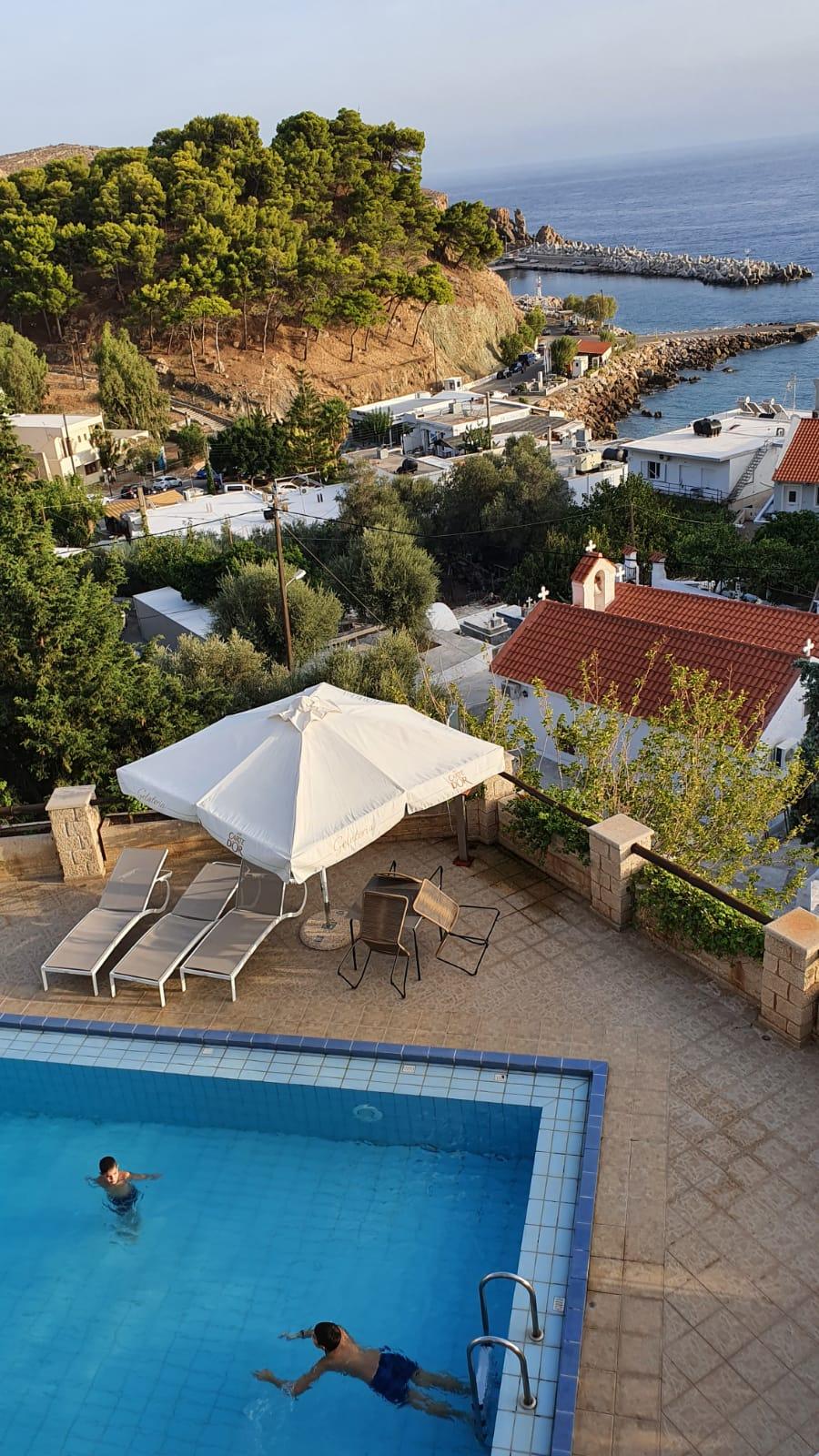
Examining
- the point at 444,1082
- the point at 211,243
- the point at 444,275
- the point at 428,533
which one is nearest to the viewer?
the point at 444,1082

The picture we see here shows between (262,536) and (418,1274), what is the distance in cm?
3176

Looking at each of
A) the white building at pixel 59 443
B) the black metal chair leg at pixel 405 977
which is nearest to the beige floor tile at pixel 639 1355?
the black metal chair leg at pixel 405 977

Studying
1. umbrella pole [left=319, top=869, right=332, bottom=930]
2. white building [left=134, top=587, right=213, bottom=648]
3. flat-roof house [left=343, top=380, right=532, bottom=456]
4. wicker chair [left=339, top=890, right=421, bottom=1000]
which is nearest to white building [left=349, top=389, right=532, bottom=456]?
flat-roof house [left=343, top=380, right=532, bottom=456]

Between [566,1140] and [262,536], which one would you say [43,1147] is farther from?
[262,536]

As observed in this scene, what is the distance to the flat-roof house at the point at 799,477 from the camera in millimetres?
47344

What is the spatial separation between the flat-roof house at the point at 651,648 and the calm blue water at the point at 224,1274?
9943 millimetres

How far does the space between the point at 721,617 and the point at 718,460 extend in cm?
3276

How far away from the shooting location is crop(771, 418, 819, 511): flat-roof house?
155 ft

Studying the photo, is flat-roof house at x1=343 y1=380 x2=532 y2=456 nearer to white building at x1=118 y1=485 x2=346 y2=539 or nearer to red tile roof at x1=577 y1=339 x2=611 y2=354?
white building at x1=118 y1=485 x2=346 y2=539

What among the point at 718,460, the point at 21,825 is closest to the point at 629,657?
the point at 21,825

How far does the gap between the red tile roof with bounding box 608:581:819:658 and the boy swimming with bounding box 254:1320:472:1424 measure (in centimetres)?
1559

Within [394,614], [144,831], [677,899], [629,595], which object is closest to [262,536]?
[394,614]

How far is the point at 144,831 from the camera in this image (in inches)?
457

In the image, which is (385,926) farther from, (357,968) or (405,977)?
(357,968)
